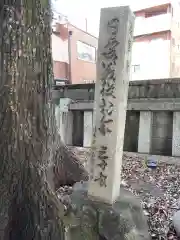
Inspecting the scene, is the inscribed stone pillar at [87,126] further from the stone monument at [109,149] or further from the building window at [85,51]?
the building window at [85,51]

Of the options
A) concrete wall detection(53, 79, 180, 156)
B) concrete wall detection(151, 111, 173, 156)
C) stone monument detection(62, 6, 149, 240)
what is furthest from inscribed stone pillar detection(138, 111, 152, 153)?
stone monument detection(62, 6, 149, 240)

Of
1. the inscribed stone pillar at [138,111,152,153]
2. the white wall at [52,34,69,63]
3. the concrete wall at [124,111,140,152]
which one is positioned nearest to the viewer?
the inscribed stone pillar at [138,111,152,153]

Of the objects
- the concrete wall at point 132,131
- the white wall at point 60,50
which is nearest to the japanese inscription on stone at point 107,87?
the concrete wall at point 132,131

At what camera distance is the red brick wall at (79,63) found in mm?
15484

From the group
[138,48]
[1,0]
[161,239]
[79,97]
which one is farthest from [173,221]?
[138,48]

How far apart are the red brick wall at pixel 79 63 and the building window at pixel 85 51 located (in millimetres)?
200

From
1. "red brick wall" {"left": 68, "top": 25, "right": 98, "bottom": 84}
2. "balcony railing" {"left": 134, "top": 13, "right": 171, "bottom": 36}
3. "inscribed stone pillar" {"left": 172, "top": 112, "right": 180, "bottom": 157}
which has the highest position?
"balcony railing" {"left": 134, "top": 13, "right": 171, "bottom": 36}

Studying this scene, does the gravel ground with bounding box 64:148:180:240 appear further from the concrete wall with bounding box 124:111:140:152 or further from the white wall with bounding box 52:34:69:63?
the white wall with bounding box 52:34:69:63

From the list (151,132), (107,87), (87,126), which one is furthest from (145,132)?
(107,87)

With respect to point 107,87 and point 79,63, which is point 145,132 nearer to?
point 107,87

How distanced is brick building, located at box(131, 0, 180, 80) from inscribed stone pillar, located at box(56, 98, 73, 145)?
952 centimetres

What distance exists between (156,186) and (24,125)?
129 inches

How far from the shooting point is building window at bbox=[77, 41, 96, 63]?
16234 mm

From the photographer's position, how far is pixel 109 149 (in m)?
2.92
